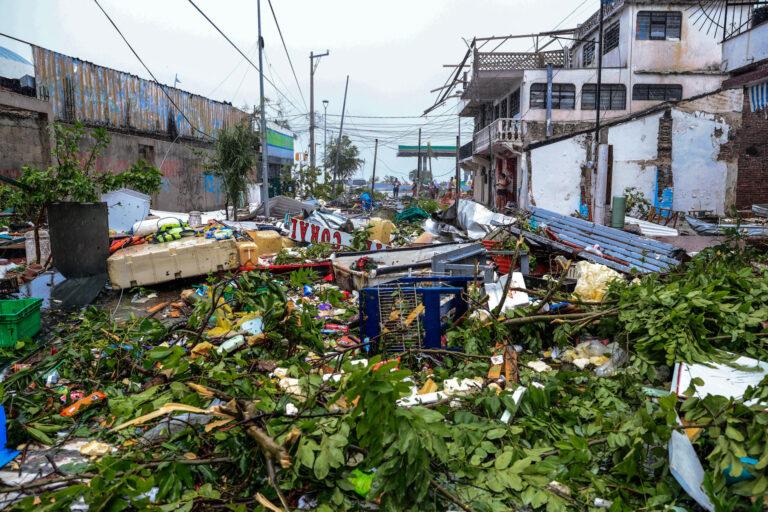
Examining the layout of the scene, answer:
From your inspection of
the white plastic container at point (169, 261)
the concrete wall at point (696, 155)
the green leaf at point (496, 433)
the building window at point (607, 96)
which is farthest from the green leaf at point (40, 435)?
the building window at point (607, 96)

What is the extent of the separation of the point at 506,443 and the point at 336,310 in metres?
4.11

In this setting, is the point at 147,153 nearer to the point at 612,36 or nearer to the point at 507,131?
the point at 507,131

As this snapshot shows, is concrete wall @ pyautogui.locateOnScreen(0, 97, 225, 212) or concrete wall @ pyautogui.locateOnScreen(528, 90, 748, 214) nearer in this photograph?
concrete wall @ pyautogui.locateOnScreen(0, 97, 225, 212)

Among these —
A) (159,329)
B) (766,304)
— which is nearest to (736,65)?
(766,304)

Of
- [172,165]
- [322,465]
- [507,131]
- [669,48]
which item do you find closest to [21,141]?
[172,165]

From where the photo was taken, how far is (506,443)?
3125 mm

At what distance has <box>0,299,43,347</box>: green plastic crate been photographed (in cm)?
506

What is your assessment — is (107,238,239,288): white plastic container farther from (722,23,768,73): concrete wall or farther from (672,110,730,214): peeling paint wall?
(672,110,730,214): peeling paint wall

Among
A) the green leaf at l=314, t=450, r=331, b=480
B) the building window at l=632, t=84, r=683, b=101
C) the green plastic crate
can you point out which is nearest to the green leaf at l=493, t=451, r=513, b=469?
the green leaf at l=314, t=450, r=331, b=480

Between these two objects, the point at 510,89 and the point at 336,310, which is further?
the point at 510,89

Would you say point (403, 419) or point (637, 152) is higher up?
point (637, 152)

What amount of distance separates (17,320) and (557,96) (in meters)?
22.7

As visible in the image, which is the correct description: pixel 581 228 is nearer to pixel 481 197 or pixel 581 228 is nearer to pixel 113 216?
pixel 113 216

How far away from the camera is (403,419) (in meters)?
2.38
